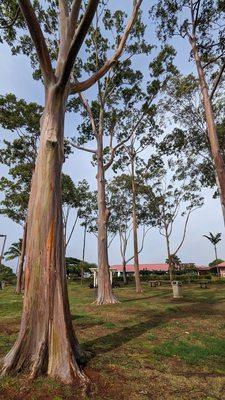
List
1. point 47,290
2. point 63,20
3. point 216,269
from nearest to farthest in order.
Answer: point 47,290
point 63,20
point 216,269

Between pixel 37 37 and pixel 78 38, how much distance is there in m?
0.83

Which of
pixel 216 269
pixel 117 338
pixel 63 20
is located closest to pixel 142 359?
pixel 117 338

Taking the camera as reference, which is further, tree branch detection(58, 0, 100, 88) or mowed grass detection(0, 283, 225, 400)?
tree branch detection(58, 0, 100, 88)

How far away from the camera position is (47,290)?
5.24m

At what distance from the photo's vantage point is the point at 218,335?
27.7 feet

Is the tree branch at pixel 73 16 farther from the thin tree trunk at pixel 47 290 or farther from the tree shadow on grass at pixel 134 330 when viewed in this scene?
the tree shadow on grass at pixel 134 330

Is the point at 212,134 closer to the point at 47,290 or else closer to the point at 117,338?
the point at 117,338

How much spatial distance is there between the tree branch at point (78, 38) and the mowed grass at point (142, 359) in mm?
4901

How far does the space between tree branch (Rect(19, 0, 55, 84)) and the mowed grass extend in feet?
16.7

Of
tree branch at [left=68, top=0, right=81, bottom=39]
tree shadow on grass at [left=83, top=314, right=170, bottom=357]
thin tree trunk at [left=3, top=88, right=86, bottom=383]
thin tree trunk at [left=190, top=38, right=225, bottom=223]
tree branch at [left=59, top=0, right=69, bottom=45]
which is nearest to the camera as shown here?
thin tree trunk at [left=3, top=88, right=86, bottom=383]

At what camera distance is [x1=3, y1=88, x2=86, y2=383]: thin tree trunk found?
489 cm

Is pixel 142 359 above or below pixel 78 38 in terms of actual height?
below

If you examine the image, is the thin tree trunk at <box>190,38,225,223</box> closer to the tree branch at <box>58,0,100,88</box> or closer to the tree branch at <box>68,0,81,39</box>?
the tree branch at <box>68,0,81,39</box>

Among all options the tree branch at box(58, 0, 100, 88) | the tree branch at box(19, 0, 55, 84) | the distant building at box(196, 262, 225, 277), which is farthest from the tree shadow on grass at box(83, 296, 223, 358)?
the distant building at box(196, 262, 225, 277)
